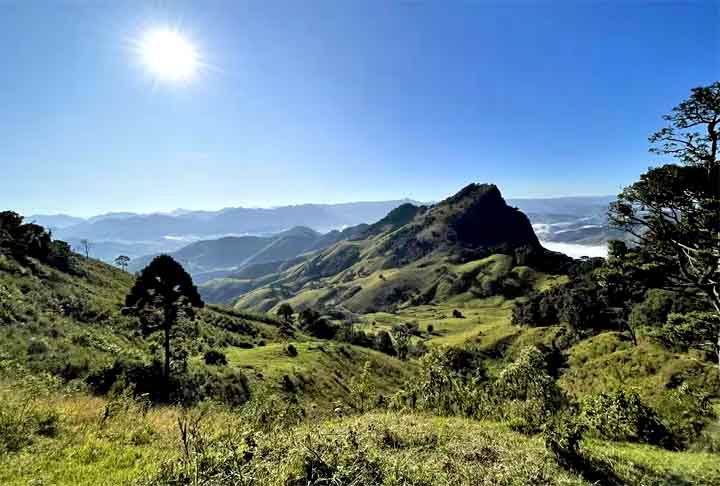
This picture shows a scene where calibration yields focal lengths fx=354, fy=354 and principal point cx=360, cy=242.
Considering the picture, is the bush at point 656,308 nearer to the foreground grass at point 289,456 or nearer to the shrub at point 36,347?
the foreground grass at point 289,456

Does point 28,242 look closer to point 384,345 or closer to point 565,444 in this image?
point 565,444

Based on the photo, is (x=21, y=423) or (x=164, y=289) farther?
(x=164, y=289)

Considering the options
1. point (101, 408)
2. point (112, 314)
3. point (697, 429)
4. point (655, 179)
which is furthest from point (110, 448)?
point (112, 314)

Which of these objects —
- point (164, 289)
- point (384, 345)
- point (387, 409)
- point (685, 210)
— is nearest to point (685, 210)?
point (685, 210)

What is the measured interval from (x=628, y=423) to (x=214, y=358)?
4531cm

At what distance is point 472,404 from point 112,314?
173 ft

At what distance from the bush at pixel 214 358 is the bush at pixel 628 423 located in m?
43.2

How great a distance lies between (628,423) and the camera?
15969mm

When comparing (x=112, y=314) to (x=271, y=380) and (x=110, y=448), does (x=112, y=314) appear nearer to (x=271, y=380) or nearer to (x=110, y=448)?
(x=271, y=380)

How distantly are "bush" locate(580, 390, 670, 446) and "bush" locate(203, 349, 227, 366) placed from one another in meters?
43.2

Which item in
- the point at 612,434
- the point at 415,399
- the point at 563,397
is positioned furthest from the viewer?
the point at 415,399

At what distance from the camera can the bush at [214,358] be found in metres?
46.9

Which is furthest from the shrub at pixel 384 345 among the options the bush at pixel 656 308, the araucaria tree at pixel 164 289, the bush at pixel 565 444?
the bush at pixel 565 444

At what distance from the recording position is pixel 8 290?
39375 millimetres
